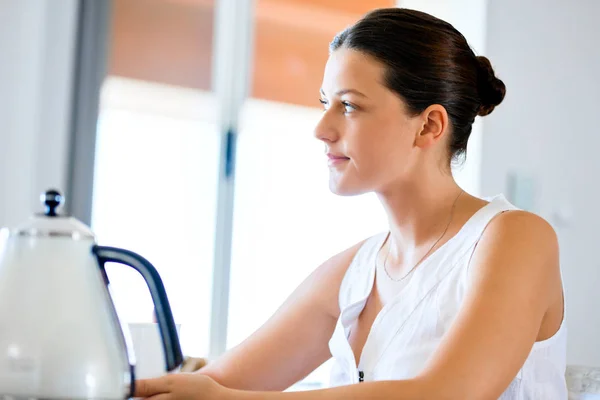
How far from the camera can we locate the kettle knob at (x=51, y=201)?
2.37 feet

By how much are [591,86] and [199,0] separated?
1.78 m

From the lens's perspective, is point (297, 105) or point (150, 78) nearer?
point (150, 78)

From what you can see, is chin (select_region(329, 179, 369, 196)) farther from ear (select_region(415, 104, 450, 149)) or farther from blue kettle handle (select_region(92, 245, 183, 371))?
blue kettle handle (select_region(92, 245, 183, 371))

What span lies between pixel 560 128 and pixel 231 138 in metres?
1.46

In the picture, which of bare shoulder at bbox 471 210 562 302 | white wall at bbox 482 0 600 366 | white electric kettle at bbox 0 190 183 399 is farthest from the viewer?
white wall at bbox 482 0 600 366

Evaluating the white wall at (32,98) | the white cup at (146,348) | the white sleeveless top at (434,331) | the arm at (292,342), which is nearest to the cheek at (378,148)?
the white sleeveless top at (434,331)

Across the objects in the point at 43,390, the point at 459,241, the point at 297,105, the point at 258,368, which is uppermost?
the point at 297,105

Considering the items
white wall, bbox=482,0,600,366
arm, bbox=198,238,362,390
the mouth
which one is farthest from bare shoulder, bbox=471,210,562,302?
white wall, bbox=482,0,600,366

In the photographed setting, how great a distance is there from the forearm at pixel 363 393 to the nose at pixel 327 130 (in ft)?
1.61

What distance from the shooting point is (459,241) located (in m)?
1.30

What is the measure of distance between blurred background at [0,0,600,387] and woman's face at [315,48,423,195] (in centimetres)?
164

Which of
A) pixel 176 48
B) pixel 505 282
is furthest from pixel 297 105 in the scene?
pixel 505 282

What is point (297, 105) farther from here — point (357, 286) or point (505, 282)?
point (505, 282)

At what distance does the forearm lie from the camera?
95 centimetres
